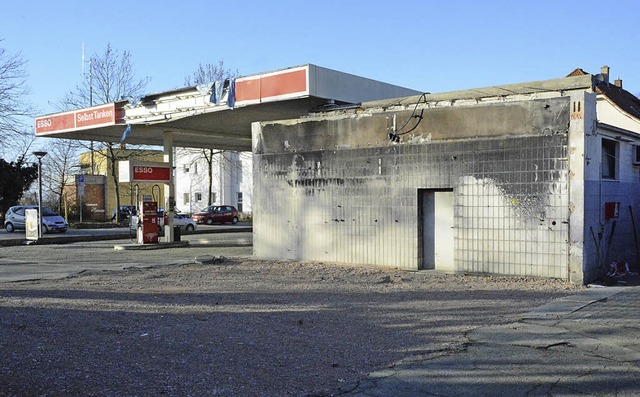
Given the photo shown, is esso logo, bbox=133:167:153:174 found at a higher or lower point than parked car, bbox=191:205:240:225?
higher

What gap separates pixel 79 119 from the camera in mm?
22562

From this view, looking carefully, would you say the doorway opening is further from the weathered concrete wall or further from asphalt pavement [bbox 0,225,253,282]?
asphalt pavement [bbox 0,225,253,282]

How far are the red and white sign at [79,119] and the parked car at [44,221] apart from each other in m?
9.05

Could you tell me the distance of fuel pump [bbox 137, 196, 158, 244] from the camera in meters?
22.3

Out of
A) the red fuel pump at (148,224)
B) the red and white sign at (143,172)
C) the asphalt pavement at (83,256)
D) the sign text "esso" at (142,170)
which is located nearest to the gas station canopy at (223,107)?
the red and white sign at (143,172)

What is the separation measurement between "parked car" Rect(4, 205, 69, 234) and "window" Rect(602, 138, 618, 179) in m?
27.8

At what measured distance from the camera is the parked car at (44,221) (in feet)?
105

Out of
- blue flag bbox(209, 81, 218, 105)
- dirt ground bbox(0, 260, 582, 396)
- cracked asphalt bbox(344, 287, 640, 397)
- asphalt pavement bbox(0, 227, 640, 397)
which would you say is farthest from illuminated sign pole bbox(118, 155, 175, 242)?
cracked asphalt bbox(344, 287, 640, 397)

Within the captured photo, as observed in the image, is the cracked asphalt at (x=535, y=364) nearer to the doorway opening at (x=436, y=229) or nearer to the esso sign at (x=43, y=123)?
the doorway opening at (x=436, y=229)

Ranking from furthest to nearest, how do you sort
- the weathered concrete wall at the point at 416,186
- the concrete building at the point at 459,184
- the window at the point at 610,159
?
the window at the point at 610,159 → the weathered concrete wall at the point at 416,186 → the concrete building at the point at 459,184

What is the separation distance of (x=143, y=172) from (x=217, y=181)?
3860 centimetres

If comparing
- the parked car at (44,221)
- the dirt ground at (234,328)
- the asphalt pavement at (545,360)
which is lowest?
the asphalt pavement at (545,360)

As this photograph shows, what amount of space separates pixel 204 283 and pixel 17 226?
26035 millimetres

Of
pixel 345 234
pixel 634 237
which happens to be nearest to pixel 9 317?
pixel 345 234
